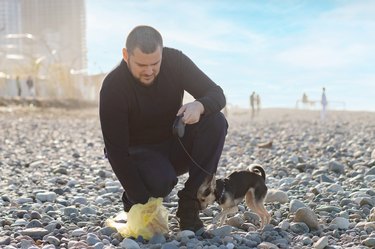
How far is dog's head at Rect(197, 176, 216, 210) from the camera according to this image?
3.73 meters

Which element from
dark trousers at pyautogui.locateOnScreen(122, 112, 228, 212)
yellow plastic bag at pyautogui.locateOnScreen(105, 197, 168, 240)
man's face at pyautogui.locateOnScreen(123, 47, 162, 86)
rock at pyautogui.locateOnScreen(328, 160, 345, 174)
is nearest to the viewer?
man's face at pyautogui.locateOnScreen(123, 47, 162, 86)

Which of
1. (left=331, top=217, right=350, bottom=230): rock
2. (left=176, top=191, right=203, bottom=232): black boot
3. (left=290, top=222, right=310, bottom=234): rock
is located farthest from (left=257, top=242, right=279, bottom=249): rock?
(left=331, top=217, right=350, bottom=230): rock

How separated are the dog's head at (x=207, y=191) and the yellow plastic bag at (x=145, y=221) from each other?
26 centimetres

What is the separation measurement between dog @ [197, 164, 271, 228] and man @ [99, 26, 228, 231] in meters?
0.07

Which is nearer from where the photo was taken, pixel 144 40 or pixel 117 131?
pixel 144 40

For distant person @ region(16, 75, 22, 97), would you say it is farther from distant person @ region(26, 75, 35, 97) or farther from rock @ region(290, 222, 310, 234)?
rock @ region(290, 222, 310, 234)

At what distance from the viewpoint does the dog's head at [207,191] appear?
3.73 m

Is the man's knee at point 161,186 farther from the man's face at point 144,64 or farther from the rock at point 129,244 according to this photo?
the man's face at point 144,64

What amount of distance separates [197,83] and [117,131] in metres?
0.63

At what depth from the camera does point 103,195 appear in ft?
16.4

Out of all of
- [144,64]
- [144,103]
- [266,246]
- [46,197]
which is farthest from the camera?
[46,197]

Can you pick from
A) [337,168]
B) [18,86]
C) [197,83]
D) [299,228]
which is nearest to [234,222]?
[299,228]

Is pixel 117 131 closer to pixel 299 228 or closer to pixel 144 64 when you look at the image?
pixel 144 64

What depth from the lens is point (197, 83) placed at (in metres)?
3.74
